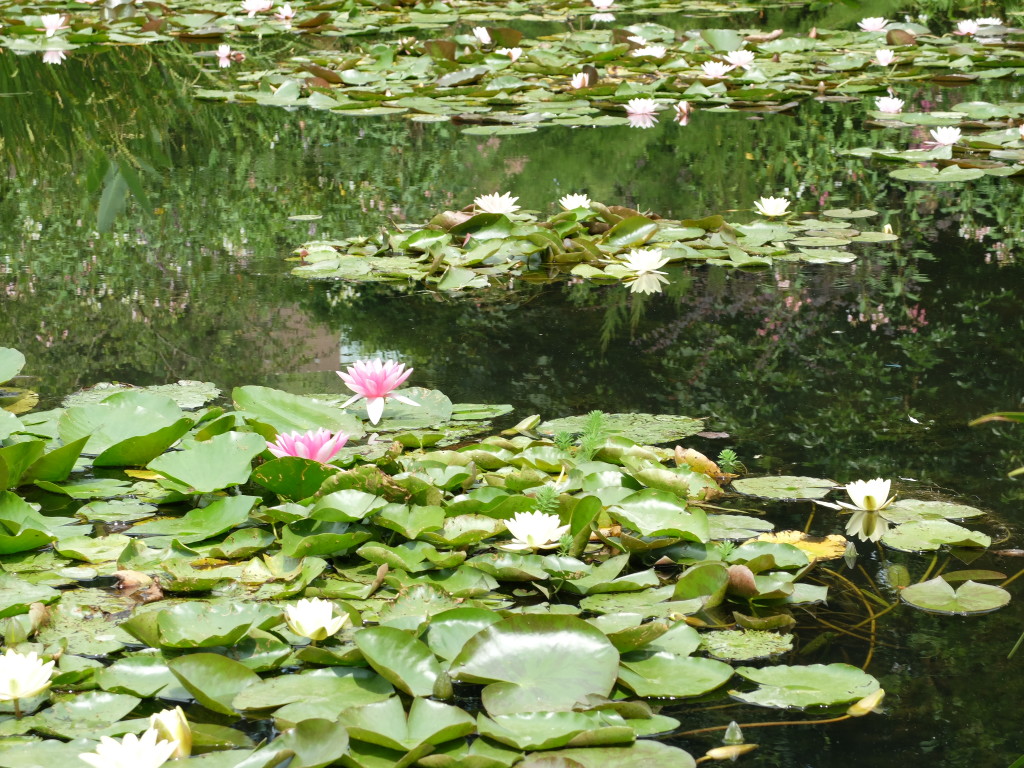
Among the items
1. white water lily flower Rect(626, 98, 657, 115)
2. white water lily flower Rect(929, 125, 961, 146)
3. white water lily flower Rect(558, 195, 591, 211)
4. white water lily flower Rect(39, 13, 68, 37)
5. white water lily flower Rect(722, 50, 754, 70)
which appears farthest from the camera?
white water lily flower Rect(39, 13, 68, 37)

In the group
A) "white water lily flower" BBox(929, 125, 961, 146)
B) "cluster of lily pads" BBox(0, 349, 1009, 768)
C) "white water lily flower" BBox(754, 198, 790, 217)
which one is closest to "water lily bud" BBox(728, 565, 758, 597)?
"cluster of lily pads" BBox(0, 349, 1009, 768)

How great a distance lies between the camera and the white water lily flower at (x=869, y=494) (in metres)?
1.84

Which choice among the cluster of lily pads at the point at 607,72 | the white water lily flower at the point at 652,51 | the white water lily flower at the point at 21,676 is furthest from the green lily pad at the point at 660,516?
the white water lily flower at the point at 652,51

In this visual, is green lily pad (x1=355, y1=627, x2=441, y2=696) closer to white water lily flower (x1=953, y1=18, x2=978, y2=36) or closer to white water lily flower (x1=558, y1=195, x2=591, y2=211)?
white water lily flower (x1=558, y1=195, x2=591, y2=211)

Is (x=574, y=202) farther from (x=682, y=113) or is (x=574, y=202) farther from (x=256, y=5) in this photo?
(x=256, y=5)

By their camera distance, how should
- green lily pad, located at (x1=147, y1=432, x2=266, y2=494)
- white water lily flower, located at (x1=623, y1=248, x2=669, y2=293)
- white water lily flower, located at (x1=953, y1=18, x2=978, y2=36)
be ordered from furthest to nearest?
white water lily flower, located at (x1=953, y1=18, x2=978, y2=36)
white water lily flower, located at (x1=623, y1=248, x2=669, y2=293)
green lily pad, located at (x1=147, y1=432, x2=266, y2=494)

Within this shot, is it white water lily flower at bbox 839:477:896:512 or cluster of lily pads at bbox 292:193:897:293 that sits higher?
cluster of lily pads at bbox 292:193:897:293

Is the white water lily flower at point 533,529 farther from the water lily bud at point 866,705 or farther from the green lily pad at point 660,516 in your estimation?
the water lily bud at point 866,705

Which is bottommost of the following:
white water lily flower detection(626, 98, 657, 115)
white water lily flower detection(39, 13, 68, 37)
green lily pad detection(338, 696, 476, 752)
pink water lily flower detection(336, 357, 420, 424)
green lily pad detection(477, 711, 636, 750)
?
green lily pad detection(477, 711, 636, 750)

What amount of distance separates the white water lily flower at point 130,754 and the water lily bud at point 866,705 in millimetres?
803

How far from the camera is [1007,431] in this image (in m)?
2.19

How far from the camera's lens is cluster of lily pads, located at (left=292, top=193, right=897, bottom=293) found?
3262mm

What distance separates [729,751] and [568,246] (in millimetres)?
2295

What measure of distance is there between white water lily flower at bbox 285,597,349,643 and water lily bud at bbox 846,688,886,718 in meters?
0.67
